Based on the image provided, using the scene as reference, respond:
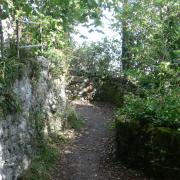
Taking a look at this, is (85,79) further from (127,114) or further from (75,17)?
(75,17)

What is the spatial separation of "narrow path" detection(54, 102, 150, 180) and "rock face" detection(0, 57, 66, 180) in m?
0.78

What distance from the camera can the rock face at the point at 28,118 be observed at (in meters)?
6.78

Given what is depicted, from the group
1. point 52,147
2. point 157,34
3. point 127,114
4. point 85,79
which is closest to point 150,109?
point 127,114

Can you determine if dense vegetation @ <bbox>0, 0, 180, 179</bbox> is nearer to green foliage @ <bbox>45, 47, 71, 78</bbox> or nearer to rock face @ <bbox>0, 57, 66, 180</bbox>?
green foliage @ <bbox>45, 47, 71, 78</bbox>

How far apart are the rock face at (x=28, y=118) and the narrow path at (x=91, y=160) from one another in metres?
0.78

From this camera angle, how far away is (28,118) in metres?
8.38

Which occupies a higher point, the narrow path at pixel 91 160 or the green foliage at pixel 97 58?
the green foliage at pixel 97 58

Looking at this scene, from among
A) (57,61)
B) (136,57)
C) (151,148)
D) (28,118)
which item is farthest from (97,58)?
(151,148)

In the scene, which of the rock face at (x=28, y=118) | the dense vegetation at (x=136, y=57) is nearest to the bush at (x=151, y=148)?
the dense vegetation at (x=136, y=57)

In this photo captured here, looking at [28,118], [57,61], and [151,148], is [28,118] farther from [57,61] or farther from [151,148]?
[57,61]

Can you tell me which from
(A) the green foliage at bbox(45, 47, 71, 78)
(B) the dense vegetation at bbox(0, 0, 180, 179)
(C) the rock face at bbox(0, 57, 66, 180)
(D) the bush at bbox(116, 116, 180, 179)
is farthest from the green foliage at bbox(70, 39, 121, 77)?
(D) the bush at bbox(116, 116, 180, 179)

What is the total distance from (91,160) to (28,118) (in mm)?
1956

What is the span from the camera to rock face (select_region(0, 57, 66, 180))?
678 cm

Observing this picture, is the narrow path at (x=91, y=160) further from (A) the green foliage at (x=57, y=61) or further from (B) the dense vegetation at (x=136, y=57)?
(A) the green foliage at (x=57, y=61)
